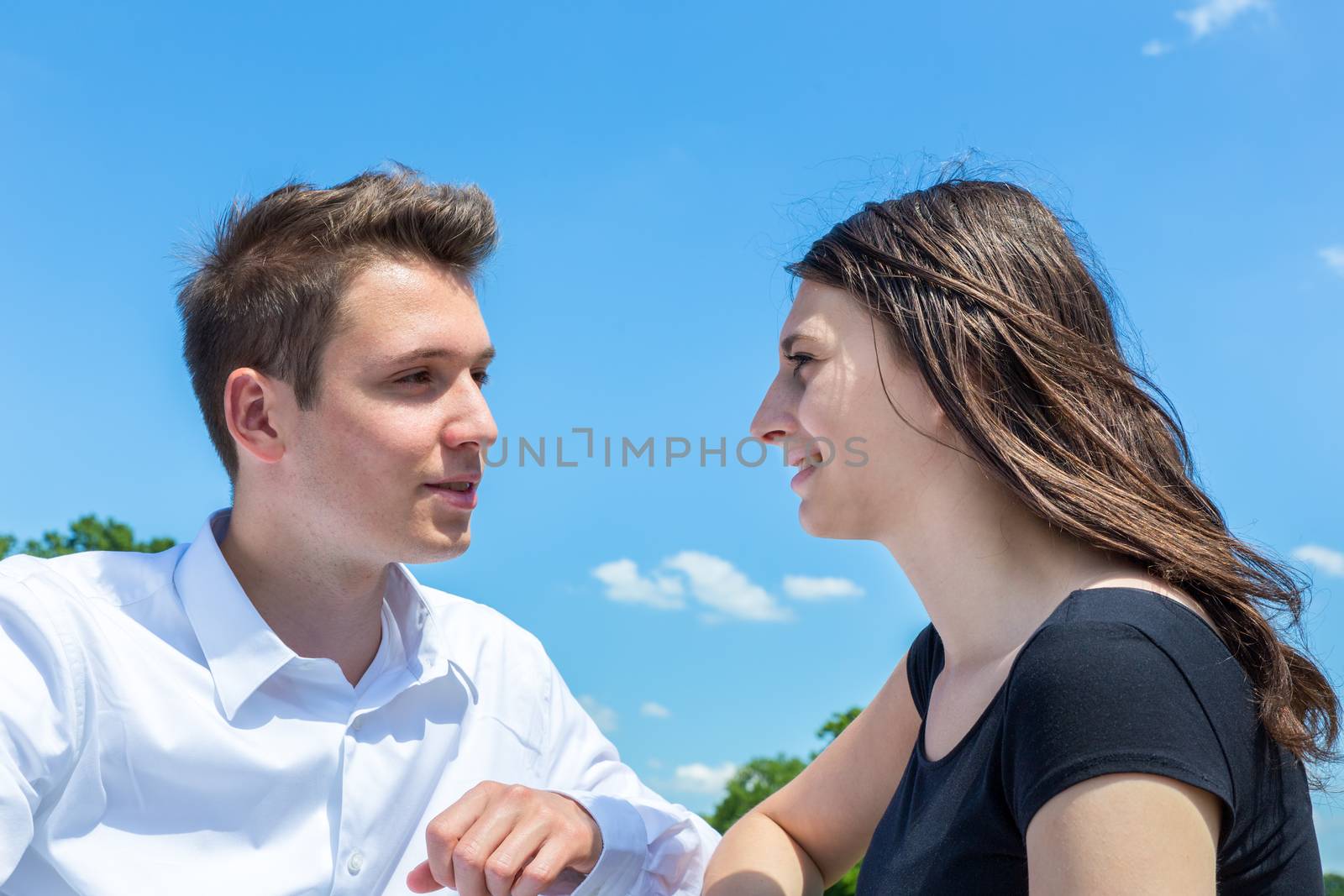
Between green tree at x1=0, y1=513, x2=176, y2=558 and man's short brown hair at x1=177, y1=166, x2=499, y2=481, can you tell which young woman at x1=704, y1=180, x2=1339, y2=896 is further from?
green tree at x1=0, y1=513, x2=176, y2=558

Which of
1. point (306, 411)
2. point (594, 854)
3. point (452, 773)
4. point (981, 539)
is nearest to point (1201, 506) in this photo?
point (981, 539)

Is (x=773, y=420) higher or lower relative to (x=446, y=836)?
higher

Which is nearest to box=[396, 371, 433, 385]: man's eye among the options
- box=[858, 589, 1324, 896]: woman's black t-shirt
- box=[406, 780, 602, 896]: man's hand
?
box=[406, 780, 602, 896]: man's hand

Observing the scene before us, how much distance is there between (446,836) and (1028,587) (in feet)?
4.40

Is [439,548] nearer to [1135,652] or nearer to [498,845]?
[498,845]

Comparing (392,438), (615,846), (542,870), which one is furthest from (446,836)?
(392,438)

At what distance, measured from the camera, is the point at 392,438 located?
305 cm

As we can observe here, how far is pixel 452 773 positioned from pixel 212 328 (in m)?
1.61

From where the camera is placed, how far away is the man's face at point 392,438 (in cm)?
307

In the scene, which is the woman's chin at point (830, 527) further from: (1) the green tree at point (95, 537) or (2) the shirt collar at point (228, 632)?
(1) the green tree at point (95, 537)

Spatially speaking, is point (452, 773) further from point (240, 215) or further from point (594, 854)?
point (240, 215)

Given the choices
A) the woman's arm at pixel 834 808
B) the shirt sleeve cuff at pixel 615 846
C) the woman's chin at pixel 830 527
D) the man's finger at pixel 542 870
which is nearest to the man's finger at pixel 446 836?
the man's finger at pixel 542 870

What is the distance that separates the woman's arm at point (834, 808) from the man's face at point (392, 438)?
115cm

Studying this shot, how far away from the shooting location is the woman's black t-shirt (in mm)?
1699
